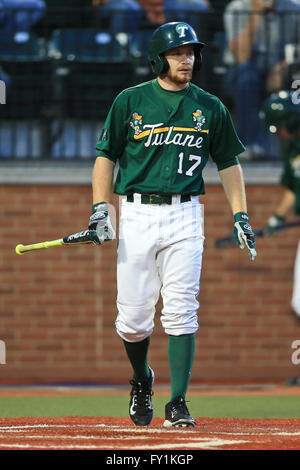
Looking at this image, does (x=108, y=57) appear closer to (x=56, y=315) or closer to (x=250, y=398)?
(x=56, y=315)

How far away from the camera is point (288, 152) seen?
10.6m

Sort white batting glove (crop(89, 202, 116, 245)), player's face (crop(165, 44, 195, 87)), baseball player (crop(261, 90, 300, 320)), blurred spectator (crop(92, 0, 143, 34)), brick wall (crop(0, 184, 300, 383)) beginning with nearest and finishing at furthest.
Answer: white batting glove (crop(89, 202, 116, 245)), player's face (crop(165, 44, 195, 87)), baseball player (crop(261, 90, 300, 320)), brick wall (crop(0, 184, 300, 383)), blurred spectator (crop(92, 0, 143, 34))

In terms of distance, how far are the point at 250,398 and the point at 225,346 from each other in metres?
2.22

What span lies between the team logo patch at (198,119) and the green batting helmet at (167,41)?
291mm

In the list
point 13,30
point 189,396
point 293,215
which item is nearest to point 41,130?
point 13,30

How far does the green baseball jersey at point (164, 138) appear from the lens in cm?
580

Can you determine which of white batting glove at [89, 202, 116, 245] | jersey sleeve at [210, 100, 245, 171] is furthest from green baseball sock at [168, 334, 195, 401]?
jersey sleeve at [210, 100, 245, 171]

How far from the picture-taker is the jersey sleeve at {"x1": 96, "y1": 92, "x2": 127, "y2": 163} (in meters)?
5.92

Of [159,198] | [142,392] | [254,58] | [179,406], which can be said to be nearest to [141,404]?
[142,392]

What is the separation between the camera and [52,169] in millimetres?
11266

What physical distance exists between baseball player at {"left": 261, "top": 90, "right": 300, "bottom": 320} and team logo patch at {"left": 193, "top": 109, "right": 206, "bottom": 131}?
4.62 meters

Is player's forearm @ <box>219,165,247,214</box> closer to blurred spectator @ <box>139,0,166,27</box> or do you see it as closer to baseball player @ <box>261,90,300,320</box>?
baseball player @ <box>261,90,300,320</box>

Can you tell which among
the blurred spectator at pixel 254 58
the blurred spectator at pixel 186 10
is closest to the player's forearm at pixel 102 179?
the blurred spectator at pixel 254 58

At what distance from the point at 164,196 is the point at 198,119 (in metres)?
0.48
